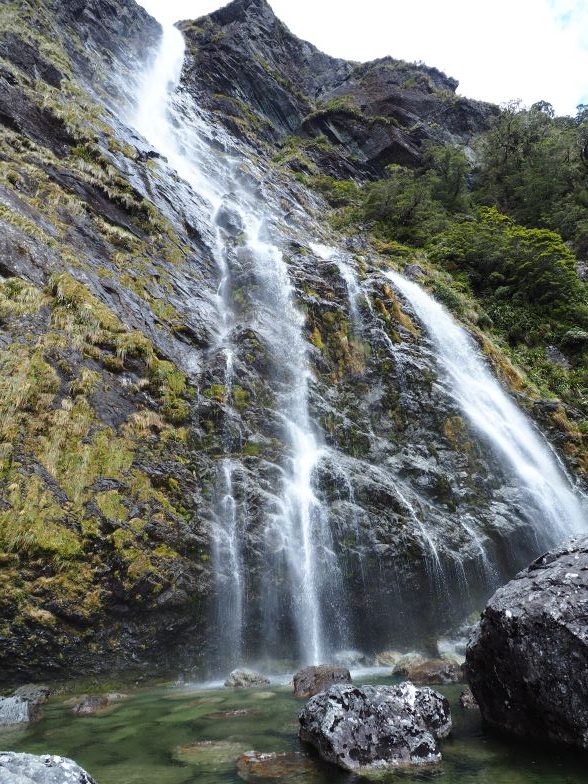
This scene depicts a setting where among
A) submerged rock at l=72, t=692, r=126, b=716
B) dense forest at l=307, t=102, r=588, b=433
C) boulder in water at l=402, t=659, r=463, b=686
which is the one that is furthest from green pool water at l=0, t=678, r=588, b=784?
dense forest at l=307, t=102, r=588, b=433

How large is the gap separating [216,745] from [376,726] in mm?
1806

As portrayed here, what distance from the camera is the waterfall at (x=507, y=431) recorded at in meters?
13.3

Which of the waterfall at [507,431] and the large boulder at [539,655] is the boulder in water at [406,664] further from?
the waterfall at [507,431]

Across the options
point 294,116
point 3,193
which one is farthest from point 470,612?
point 294,116

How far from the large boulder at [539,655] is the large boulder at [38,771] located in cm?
372

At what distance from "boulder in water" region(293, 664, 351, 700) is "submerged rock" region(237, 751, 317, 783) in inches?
93.3

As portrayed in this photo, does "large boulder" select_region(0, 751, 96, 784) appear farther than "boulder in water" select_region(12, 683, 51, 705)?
No

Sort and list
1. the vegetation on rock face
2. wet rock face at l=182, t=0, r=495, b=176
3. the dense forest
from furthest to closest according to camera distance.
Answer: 1. wet rock face at l=182, t=0, r=495, b=176
2. the dense forest
3. the vegetation on rock face

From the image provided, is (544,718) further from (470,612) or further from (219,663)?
(470,612)

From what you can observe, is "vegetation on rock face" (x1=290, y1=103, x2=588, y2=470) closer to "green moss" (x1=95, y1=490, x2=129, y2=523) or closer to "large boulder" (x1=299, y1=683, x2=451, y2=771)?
"large boulder" (x1=299, y1=683, x2=451, y2=771)

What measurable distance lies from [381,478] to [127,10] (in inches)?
1891

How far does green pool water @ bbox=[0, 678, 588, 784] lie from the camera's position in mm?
4141

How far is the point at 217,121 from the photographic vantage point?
38469 mm

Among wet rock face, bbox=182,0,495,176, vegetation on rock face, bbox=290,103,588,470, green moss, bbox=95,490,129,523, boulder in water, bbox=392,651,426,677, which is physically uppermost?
wet rock face, bbox=182,0,495,176
